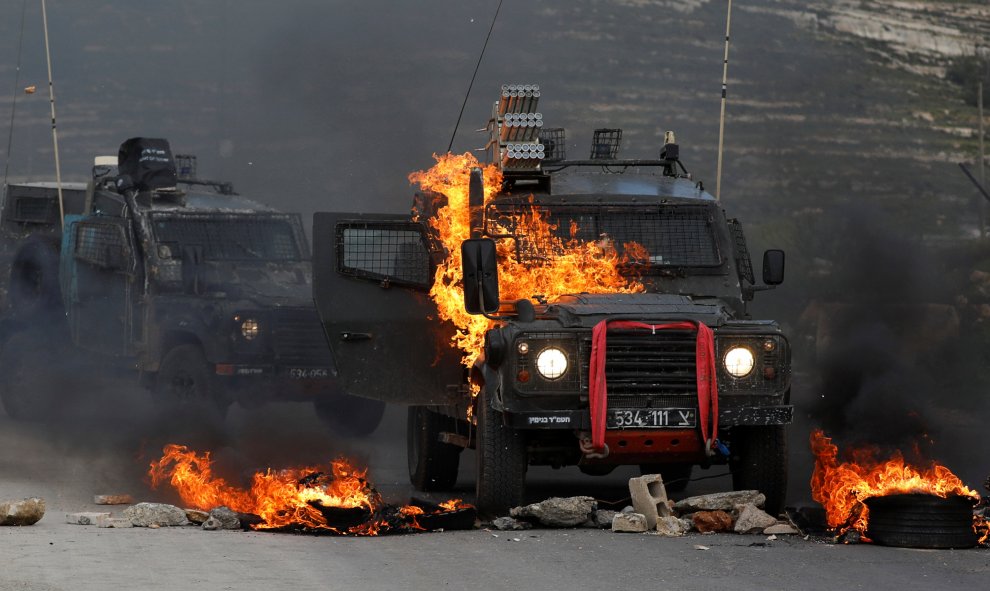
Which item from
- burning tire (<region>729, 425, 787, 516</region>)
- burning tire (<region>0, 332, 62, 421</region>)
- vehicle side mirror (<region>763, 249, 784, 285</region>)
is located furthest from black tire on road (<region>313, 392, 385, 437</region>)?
burning tire (<region>729, 425, 787, 516</region>)

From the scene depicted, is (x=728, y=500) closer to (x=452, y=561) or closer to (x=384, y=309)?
(x=452, y=561)

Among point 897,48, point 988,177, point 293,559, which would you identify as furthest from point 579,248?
point 897,48

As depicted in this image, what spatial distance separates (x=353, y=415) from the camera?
1802 cm

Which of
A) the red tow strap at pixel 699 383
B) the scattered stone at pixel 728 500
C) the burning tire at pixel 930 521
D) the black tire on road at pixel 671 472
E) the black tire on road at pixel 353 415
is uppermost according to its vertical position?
the red tow strap at pixel 699 383

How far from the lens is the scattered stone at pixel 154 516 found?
1112 centimetres

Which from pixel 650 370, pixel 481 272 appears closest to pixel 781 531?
pixel 650 370

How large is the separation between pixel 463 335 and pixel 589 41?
3787 cm

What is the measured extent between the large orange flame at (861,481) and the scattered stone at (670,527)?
3.11 feet

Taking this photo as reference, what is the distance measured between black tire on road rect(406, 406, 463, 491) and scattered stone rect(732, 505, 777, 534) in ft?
10.9

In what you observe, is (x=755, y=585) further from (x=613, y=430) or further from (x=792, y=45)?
(x=792, y=45)

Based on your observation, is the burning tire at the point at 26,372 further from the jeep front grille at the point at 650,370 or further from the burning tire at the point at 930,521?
the burning tire at the point at 930,521

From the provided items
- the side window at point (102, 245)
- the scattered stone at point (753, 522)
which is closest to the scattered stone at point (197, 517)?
the scattered stone at point (753, 522)

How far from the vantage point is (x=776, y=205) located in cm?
4053

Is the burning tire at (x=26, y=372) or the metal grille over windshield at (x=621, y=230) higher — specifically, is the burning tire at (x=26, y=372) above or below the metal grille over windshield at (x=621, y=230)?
below
